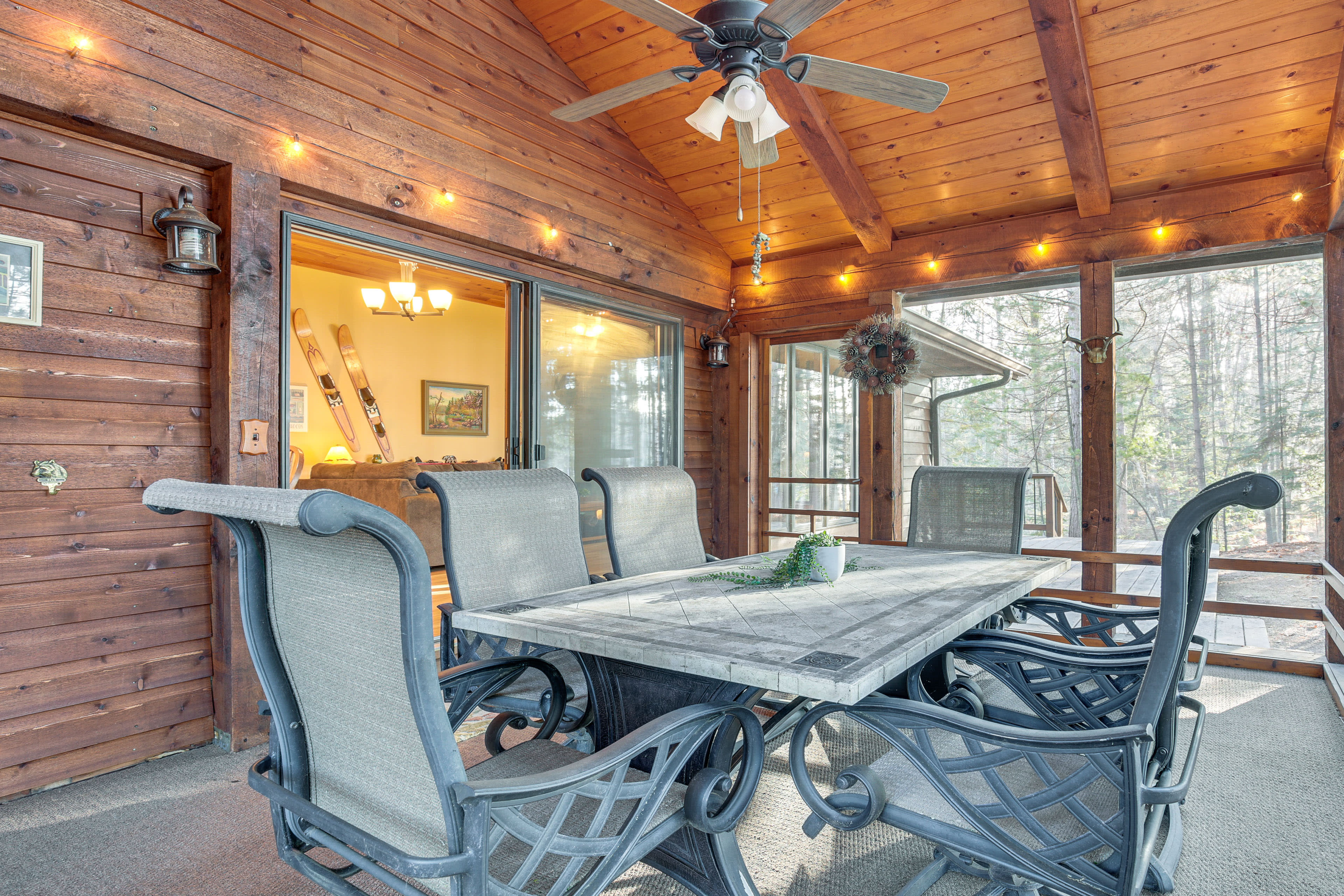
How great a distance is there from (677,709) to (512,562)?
77 cm

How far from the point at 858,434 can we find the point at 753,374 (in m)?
0.94

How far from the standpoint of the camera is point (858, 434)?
5.14 meters

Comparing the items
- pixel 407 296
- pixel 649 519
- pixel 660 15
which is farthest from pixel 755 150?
pixel 407 296

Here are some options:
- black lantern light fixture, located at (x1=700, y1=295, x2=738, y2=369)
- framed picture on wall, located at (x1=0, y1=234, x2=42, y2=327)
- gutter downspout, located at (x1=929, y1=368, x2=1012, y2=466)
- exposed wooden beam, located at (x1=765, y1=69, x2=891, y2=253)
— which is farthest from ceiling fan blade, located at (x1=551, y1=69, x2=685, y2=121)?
gutter downspout, located at (x1=929, y1=368, x2=1012, y2=466)

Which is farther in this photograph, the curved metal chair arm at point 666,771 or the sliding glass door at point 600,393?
the sliding glass door at point 600,393

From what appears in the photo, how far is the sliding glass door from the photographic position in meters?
4.38

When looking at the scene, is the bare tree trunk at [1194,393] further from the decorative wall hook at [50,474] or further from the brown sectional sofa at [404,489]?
the decorative wall hook at [50,474]

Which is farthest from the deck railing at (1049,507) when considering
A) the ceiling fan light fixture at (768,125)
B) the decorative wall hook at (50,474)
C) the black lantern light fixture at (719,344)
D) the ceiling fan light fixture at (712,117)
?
the decorative wall hook at (50,474)

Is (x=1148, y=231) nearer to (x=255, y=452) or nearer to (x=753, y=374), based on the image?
(x=753, y=374)

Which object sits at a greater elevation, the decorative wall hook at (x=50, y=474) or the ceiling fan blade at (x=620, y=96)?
the ceiling fan blade at (x=620, y=96)

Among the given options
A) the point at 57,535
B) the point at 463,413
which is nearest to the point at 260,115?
the point at 57,535

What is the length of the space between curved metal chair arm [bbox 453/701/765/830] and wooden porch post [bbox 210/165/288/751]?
1.94m

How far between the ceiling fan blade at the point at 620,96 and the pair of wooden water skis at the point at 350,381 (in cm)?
566

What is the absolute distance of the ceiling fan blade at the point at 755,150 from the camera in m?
2.91
